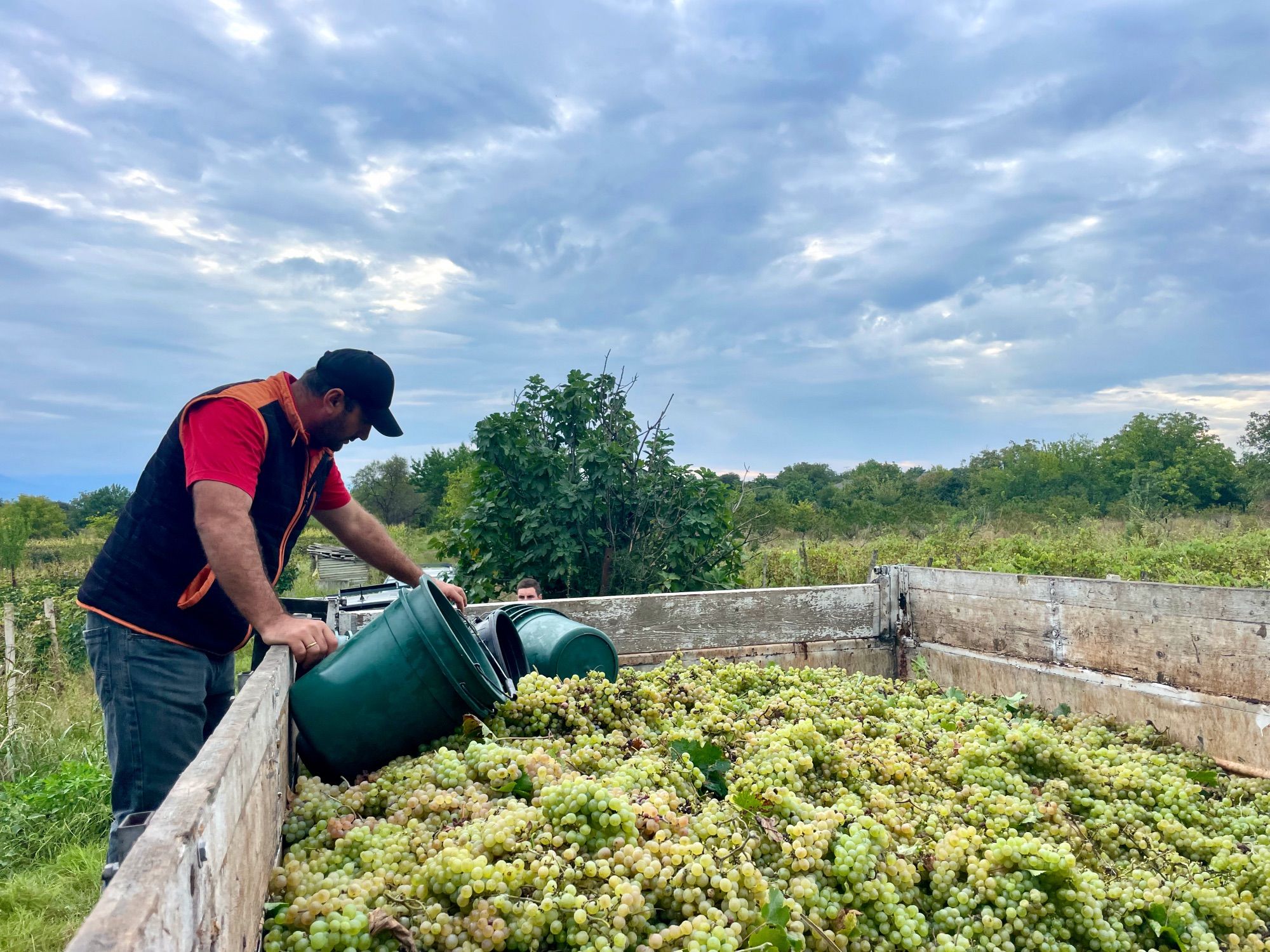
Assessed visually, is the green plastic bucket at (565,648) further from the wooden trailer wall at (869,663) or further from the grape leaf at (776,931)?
the grape leaf at (776,931)

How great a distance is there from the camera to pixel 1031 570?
13.5 meters

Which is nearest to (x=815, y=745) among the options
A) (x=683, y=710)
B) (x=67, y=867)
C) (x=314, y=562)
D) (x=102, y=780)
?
(x=683, y=710)

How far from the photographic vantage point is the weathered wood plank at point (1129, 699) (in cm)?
318

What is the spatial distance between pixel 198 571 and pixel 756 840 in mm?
1915

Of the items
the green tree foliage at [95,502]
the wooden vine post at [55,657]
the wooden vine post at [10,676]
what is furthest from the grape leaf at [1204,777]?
the green tree foliage at [95,502]

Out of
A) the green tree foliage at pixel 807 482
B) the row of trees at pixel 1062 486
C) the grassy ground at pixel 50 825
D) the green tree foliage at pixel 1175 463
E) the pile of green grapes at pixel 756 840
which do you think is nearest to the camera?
the pile of green grapes at pixel 756 840

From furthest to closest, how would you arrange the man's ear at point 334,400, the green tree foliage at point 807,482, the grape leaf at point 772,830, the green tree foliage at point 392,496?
the green tree foliage at point 392,496 < the green tree foliage at point 807,482 < the man's ear at point 334,400 < the grape leaf at point 772,830

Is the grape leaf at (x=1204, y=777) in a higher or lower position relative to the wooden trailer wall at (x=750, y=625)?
lower

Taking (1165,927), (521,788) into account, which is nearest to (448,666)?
(521,788)

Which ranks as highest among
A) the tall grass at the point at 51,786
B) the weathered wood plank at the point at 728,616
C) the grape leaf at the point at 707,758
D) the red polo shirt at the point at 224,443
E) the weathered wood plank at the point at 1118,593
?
the red polo shirt at the point at 224,443

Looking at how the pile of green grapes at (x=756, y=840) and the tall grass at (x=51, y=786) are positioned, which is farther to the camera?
the tall grass at (x=51, y=786)

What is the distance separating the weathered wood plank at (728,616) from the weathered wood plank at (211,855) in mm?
2318

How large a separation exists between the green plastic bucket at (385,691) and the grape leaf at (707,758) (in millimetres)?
617

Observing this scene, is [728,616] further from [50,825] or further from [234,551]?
[50,825]
